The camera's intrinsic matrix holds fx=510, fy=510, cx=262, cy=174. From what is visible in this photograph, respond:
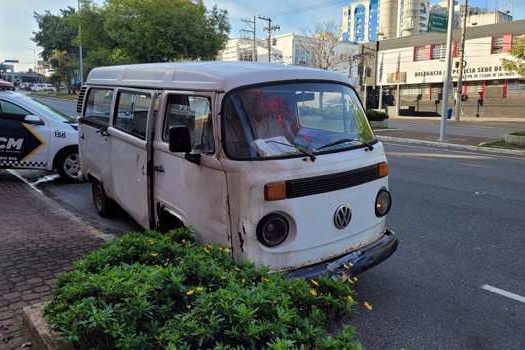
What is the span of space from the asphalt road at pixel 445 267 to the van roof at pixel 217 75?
198cm

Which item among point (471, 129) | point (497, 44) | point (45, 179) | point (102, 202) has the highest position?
point (497, 44)

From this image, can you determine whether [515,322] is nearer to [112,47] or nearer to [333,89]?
[333,89]

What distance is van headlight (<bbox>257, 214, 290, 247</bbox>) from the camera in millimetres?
3713

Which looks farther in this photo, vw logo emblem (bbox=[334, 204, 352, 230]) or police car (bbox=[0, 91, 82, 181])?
police car (bbox=[0, 91, 82, 181])

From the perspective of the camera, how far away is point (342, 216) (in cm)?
409

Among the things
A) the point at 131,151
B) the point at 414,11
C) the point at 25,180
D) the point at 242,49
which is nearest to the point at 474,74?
the point at 25,180

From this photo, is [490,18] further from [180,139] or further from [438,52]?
[180,139]

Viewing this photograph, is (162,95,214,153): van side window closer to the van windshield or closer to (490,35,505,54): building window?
the van windshield

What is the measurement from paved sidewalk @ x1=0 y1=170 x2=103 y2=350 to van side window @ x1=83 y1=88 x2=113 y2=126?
1.37m

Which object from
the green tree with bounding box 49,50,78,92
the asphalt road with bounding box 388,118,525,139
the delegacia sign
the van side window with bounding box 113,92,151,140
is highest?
the green tree with bounding box 49,50,78,92

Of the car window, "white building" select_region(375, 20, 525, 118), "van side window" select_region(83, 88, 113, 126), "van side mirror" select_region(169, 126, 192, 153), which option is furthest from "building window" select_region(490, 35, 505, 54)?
"van side mirror" select_region(169, 126, 192, 153)

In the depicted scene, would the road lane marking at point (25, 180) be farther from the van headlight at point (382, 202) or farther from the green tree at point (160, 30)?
the green tree at point (160, 30)

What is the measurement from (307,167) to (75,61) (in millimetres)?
76958

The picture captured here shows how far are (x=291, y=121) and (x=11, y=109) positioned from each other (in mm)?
7272
